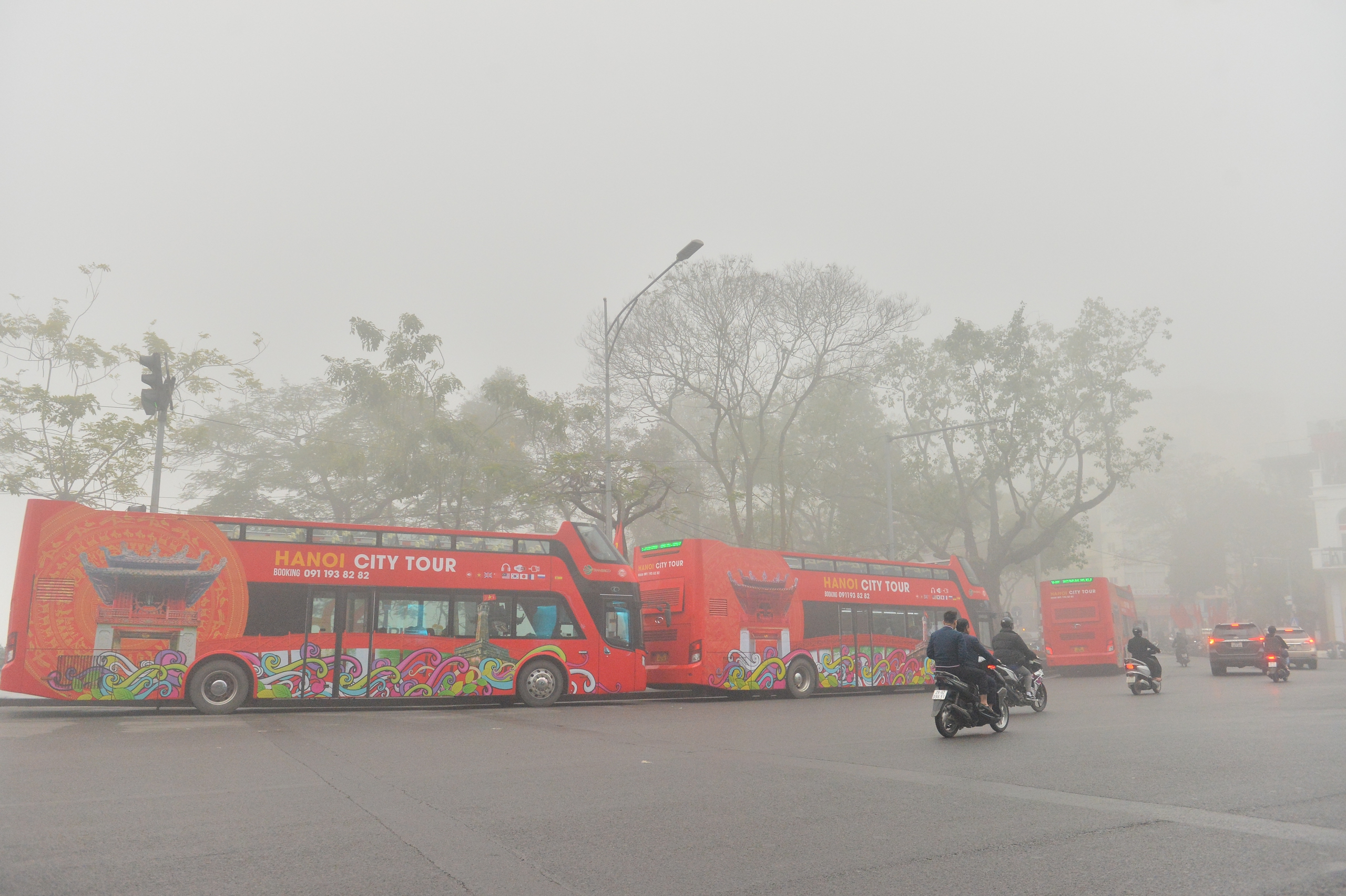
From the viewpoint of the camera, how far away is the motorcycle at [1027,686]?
1363cm

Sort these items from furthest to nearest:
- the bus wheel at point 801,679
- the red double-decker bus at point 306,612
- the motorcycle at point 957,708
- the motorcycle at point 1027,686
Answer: the bus wheel at point 801,679
the red double-decker bus at point 306,612
the motorcycle at point 1027,686
the motorcycle at point 957,708

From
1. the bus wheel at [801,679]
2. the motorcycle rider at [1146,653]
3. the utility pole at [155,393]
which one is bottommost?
the bus wheel at [801,679]

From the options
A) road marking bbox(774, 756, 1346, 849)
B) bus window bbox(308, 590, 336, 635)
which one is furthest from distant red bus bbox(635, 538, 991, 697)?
road marking bbox(774, 756, 1346, 849)

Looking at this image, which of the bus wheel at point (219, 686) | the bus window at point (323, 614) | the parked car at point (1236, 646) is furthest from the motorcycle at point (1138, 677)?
the bus wheel at point (219, 686)

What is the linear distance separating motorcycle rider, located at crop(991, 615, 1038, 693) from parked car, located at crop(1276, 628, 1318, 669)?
23.0m

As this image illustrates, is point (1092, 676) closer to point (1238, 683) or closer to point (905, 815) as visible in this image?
point (1238, 683)

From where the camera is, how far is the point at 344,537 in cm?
1633

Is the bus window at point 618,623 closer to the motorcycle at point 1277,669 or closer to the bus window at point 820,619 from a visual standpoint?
the bus window at point 820,619

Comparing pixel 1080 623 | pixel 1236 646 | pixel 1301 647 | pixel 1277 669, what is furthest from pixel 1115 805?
pixel 1301 647

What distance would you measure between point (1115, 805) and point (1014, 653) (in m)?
8.50

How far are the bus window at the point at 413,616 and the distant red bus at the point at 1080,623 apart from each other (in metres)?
21.7

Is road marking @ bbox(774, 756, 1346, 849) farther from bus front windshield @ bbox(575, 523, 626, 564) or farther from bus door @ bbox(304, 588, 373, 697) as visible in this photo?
bus front windshield @ bbox(575, 523, 626, 564)

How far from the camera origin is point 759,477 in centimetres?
4238

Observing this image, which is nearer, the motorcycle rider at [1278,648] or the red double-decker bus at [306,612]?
the red double-decker bus at [306,612]
